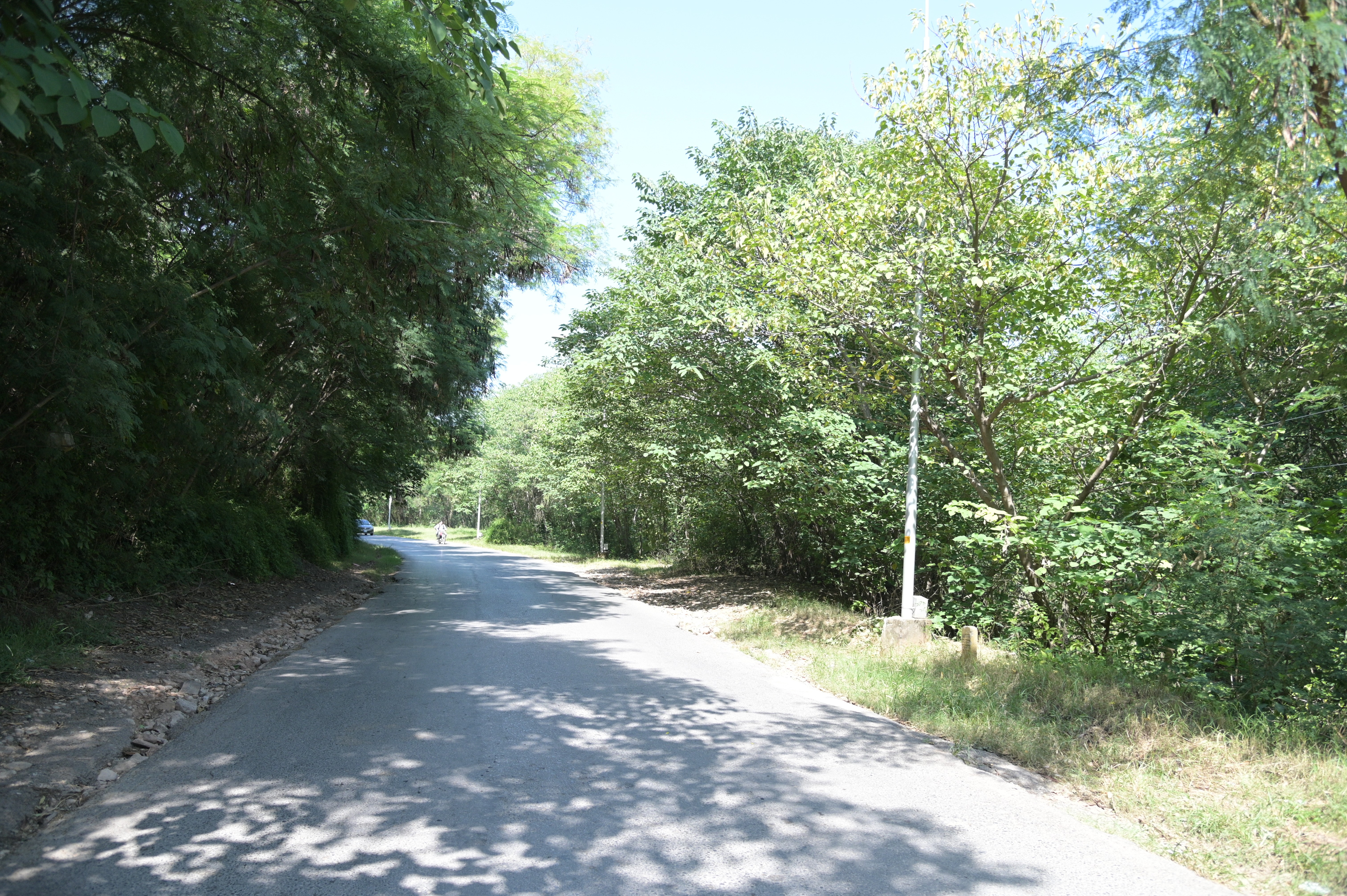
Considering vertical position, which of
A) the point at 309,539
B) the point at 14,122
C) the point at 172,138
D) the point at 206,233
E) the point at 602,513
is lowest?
the point at 309,539

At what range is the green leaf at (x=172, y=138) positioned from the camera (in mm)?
3689

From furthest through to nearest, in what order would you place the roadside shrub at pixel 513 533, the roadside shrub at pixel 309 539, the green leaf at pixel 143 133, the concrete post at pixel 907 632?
the roadside shrub at pixel 513 533 < the roadside shrub at pixel 309 539 < the concrete post at pixel 907 632 < the green leaf at pixel 143 133

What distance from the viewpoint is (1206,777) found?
17.5 feet

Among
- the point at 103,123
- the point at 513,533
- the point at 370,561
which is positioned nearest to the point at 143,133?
the point at 103,123

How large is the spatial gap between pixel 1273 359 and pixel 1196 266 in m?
1.41

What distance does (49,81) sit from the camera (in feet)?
10.6

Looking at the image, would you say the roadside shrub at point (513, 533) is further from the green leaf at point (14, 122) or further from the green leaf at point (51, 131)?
the green leaf at point (14, 122)

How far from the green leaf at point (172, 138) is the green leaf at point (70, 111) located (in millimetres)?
321

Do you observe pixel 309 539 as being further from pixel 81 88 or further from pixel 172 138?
pixel 81 88

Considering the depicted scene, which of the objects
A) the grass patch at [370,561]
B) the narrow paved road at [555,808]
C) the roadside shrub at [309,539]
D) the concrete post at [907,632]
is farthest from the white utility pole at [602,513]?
the narrow paved road at [555,808]

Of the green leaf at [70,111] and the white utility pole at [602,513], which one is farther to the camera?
the white utility pole at [602,513]

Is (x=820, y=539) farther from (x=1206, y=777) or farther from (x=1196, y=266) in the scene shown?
(x=1206, y=777)

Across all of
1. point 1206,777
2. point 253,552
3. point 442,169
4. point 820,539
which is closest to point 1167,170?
point 1206,777

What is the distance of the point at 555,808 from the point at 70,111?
4.09 m
